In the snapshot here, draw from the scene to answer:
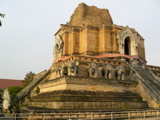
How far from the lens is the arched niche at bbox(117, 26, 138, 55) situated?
2580cm

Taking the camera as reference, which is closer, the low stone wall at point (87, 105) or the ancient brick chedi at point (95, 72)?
the low stone wall at point (87, 105)

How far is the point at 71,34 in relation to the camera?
26984 millimetres

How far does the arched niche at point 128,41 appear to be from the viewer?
84.7 feet

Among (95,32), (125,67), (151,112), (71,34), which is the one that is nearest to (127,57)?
(125,67)

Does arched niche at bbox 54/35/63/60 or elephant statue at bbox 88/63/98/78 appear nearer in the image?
elephant statue at bbox 88/63/98/78

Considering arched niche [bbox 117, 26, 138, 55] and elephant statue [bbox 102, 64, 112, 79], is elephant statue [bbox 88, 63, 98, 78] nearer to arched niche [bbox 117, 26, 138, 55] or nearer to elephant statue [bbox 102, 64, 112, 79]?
elephant statue [bbox 102, 64, 112, 79]

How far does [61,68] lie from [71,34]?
767 cm

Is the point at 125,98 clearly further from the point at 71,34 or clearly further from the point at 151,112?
the point at 71,34

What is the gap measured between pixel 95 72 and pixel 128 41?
1011cm

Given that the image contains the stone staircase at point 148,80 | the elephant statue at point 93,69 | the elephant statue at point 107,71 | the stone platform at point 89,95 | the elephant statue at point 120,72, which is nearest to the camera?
the stone platform at point 89,95

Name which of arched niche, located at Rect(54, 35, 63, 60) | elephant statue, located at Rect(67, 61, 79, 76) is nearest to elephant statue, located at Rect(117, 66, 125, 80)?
elephant statue, located at Rect(67, 61, 79, 76)

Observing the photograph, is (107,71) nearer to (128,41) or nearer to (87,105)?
(87,105)

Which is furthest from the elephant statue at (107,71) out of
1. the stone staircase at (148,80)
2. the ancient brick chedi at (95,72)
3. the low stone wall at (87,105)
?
the low stone wall at (87,105)

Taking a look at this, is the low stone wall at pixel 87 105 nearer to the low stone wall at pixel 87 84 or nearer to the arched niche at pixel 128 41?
the low stone wall at pixel 87 84
